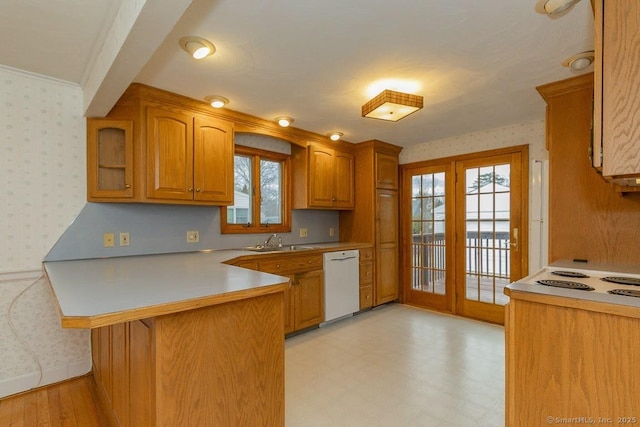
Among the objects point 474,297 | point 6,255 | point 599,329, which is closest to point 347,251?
point 474,297

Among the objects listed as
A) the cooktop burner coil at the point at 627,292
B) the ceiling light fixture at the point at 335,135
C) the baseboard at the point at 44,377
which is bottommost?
the baseboard at the point at 44,377

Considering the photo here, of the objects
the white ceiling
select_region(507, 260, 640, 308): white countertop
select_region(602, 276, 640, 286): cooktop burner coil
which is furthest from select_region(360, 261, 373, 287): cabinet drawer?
select_region(602, 276, 640, 286): cooktop burner coil

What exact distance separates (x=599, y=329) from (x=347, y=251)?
106 inches

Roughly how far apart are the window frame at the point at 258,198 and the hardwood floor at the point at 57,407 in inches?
65.3

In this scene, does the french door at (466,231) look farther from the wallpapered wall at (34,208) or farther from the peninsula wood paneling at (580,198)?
the wallpapered wall at (34,208)

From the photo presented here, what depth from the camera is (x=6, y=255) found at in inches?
83.7

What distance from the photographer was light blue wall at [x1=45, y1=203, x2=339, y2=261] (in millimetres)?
2387

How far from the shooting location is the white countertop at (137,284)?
1084mm

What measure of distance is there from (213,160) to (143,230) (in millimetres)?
869

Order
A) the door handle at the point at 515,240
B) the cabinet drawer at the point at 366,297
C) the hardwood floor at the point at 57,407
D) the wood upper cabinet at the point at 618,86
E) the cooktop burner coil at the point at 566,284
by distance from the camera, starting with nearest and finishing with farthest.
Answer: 1. the wood upper cabinet at the point at 618,86
2. the cooktop burner coil at the point at 566,284
3. the hardwood floor at the point at 57,407
4. the door handle at the point at 515,240
5. the cabinet drawer at the point at 366,297

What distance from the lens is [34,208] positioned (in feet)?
7.27

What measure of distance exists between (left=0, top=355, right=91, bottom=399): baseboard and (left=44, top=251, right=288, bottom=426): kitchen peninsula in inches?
37.8

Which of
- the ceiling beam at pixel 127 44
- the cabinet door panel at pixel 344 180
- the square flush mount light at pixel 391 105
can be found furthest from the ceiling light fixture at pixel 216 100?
the cabinet door panel at pixel 344 180

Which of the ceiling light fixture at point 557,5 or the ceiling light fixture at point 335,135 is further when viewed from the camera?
the ceiling light fixture at point 335,135
